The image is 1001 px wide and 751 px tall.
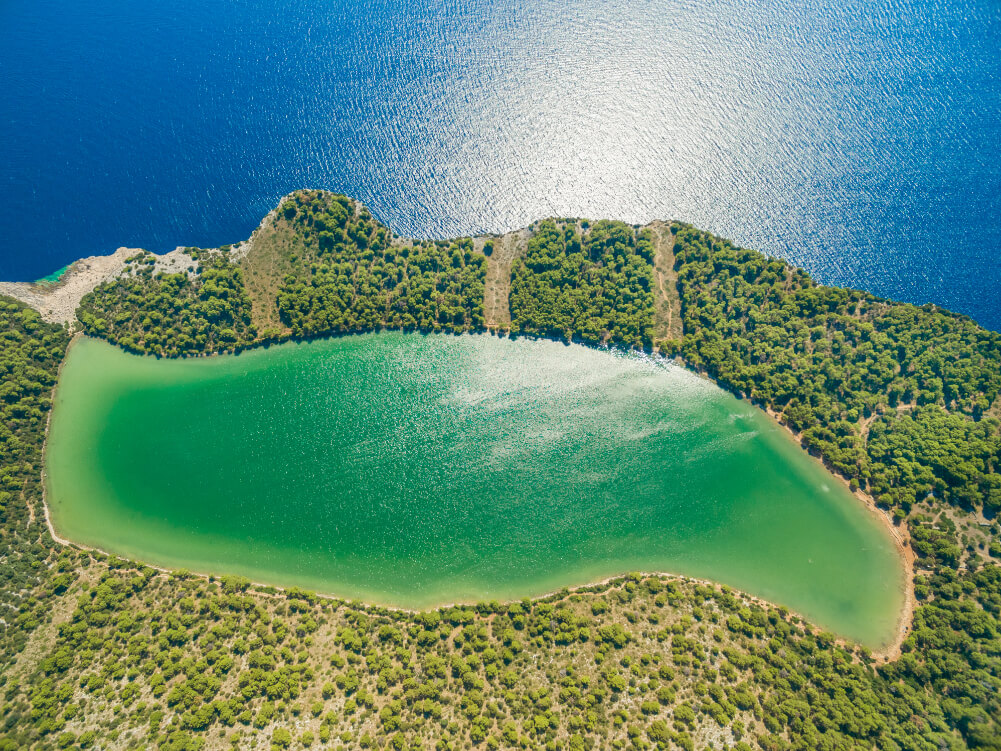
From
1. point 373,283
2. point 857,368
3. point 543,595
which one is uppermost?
point 373,283

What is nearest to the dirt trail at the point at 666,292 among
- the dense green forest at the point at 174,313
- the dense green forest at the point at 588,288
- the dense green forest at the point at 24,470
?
the dense green forest at the point at 588,288

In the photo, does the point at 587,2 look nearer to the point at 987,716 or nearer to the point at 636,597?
the point at 636,597

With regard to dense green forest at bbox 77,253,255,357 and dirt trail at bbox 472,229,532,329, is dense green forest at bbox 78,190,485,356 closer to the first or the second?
dense green forest at bbox 77,253,255,357

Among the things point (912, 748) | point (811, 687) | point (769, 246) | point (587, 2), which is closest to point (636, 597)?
point (811, 687)

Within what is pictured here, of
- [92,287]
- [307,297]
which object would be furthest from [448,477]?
[92,287]

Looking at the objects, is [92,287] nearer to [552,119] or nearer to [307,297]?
[307,297]

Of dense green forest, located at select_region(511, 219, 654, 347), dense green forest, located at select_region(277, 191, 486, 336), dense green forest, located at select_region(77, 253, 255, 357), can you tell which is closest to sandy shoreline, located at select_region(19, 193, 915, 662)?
dense green forest, located at select_region(77, 253, 255, 357)
